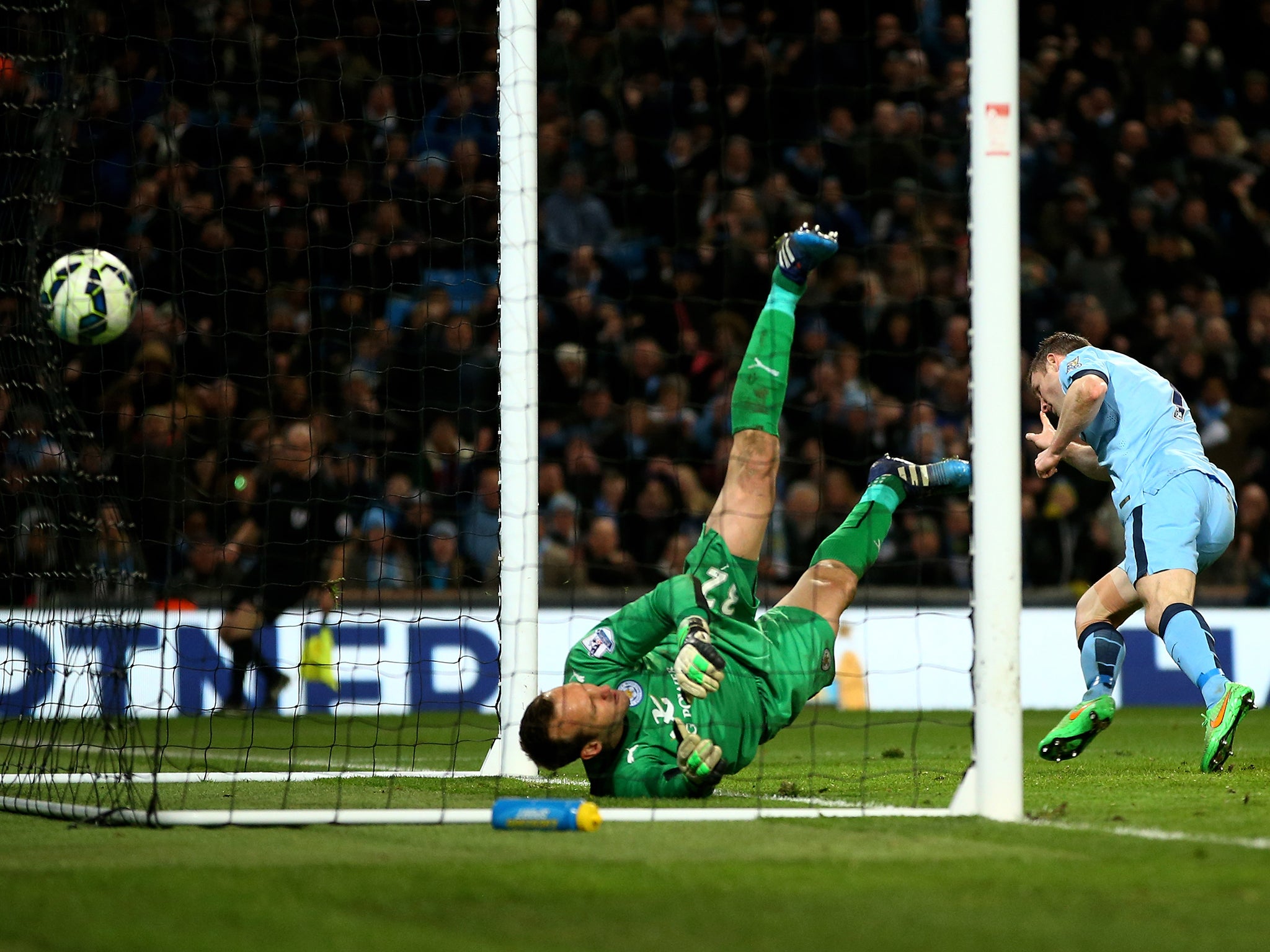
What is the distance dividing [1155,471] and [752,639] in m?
1.97

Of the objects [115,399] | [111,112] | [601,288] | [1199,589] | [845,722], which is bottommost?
Result: [845,722]

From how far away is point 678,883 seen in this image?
3959 millimetres

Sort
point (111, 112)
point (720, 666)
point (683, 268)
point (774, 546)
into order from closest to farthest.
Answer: point (720, 666) → point (111, 112) → point (774, 546) → point (683, 268)

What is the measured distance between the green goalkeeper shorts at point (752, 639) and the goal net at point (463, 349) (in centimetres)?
260

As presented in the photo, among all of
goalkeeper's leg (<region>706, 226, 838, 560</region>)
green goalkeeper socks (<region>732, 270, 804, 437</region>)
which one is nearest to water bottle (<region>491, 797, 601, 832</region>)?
goalkeeper's leg (<region>706, 226, 838, 560</region>)

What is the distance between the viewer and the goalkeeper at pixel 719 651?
5559 mm

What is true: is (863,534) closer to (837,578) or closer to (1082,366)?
(837,578)

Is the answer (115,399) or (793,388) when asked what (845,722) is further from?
(115,399)

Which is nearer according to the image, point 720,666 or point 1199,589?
point 720,666

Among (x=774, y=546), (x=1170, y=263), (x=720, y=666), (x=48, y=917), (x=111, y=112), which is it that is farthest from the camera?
(x=1170, y=263)

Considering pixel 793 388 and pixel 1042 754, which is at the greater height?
pixel 793 388

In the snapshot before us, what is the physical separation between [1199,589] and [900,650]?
243cm

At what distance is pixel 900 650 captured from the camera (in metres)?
12.1

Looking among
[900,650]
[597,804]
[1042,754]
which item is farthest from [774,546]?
[597,804]
